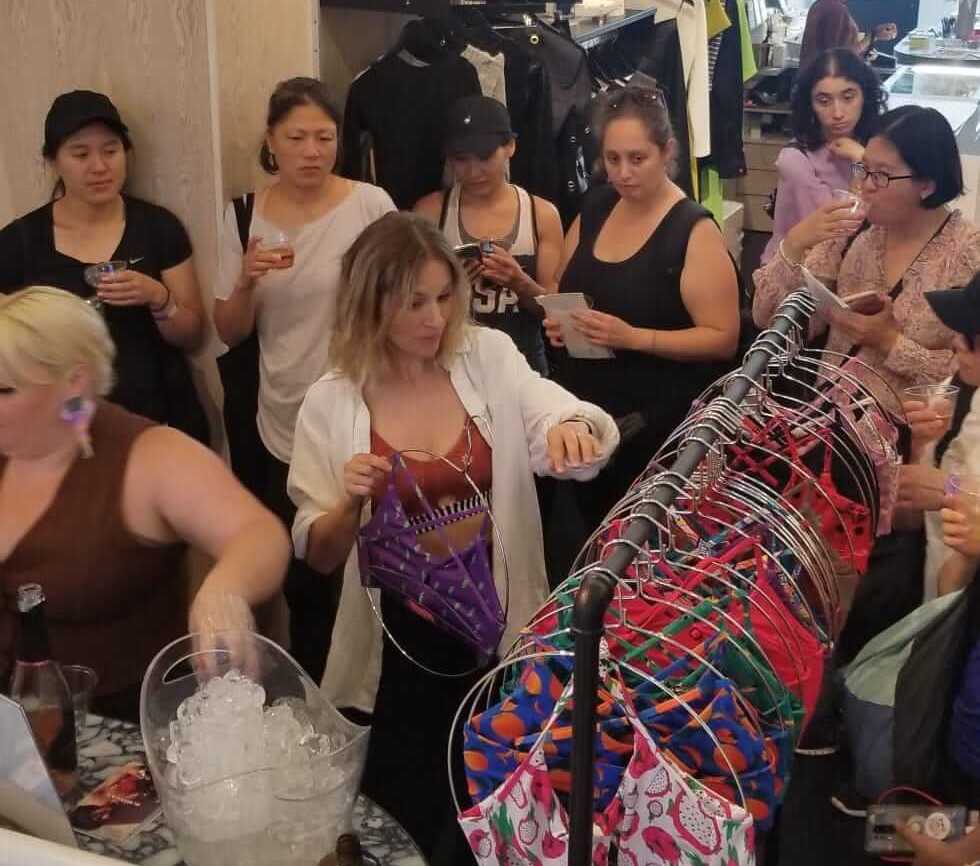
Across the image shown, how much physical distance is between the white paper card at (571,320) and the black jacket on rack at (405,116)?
86cm

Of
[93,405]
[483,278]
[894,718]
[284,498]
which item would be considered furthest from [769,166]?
[93,405]

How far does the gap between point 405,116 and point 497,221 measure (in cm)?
51

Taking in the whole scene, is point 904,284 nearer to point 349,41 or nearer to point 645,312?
point 645,312

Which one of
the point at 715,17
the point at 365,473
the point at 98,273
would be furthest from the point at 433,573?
the point at 715,17

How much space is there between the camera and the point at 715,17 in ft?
17.0

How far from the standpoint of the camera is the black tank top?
8.83 feet

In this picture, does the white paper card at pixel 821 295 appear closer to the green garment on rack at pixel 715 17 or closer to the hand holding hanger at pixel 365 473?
the hand holding hanger at pixel 365 473

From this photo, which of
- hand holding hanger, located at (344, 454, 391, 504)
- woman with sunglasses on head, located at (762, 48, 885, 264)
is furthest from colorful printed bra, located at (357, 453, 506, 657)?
woman with sunglasses on head, located at (762, 48, 885, 264)

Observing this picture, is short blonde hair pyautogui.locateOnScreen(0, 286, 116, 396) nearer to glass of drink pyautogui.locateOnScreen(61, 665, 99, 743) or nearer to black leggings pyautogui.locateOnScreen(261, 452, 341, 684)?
glass of drink pyautogui.locateOnScreen(61, 665, 99, 743)

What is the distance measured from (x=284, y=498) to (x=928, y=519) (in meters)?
1.55

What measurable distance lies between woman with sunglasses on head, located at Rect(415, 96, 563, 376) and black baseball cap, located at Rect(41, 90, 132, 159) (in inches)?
33.1

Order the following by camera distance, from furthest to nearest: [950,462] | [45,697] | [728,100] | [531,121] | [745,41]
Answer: [745,41]
[728,100]
[531,121]
[950,462]
[45,697]

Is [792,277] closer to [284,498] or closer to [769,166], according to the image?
[284,498]

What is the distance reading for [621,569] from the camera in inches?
47.5
